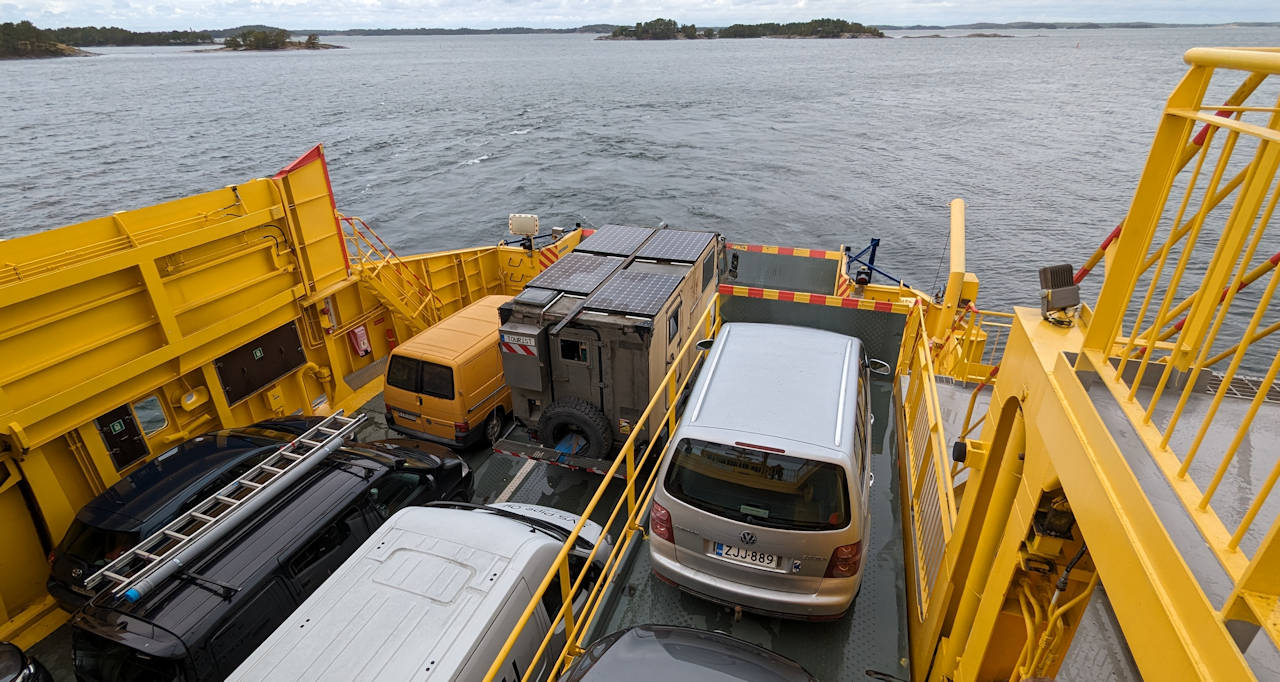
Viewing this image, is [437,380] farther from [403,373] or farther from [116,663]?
[116,663]

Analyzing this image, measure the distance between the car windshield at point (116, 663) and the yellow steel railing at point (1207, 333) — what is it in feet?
20.9

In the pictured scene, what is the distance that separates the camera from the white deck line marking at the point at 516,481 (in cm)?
863

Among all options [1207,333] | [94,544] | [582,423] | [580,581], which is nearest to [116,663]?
[94,544]

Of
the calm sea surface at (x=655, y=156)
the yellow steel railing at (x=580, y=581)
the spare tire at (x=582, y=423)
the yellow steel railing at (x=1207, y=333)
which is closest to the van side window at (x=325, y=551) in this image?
the yellow steel railing at (x=580, y=581)

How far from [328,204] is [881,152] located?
38.3 m

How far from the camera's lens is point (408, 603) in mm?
4570

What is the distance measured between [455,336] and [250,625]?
4.86m

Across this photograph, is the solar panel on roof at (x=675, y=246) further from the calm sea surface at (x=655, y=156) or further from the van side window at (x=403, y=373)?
the calm sea surface at (x=655, y=156)

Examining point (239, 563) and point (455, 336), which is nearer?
point (239, 563)

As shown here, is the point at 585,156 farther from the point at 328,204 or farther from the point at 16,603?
the point at 16,603

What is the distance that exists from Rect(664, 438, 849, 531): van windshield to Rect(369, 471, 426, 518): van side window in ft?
11.8

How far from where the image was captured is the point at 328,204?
10.0 m

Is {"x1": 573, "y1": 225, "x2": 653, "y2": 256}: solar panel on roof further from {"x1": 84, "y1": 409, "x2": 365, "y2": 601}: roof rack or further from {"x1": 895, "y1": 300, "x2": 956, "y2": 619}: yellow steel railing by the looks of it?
{"x1": 895, "y1": 300, "x2": 956, "y2": 619}: yellow steel railing

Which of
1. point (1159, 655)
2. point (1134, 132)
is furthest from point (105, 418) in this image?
point (1134, 132)
